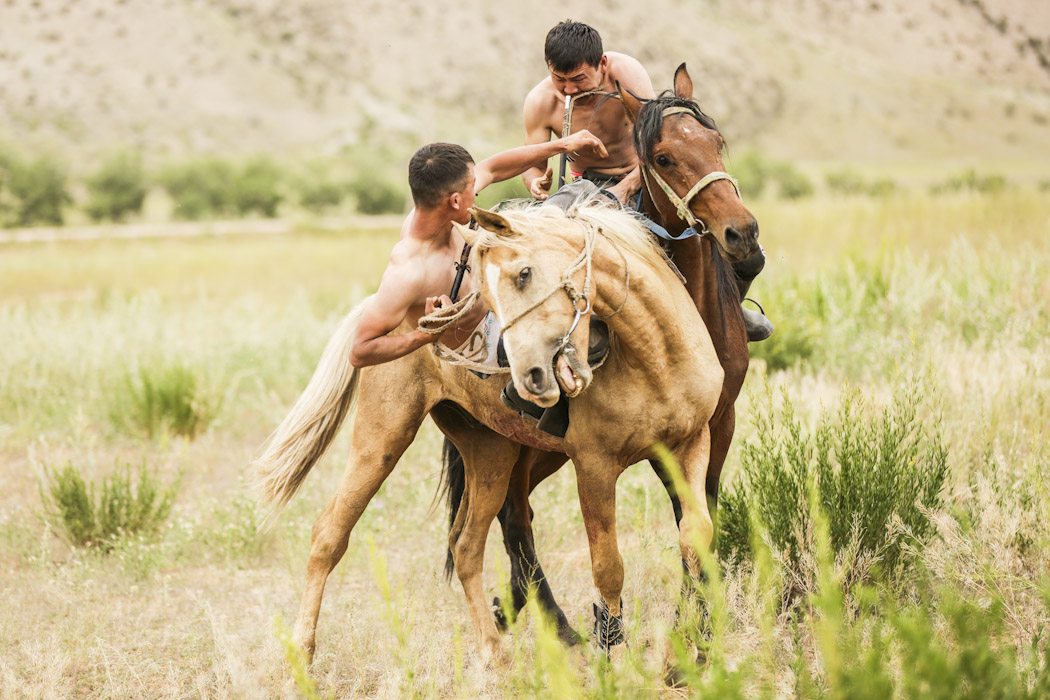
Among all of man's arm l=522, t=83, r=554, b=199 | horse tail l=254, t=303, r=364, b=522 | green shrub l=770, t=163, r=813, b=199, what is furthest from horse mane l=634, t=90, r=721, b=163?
green shrub l=770, t=163, r=813, b=199

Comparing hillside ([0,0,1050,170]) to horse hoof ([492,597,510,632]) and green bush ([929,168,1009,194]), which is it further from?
horse hoof ([492,597,510,632])

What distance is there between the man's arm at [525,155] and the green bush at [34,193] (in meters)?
33.8

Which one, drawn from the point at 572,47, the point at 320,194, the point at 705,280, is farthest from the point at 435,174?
the point at 320,194

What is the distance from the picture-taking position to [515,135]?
56.7 meters

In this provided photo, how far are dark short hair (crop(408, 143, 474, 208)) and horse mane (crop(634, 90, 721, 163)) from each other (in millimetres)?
724

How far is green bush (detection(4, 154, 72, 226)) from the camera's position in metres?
33.2

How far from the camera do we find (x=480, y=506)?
454 centimetres

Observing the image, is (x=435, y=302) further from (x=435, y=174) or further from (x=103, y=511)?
(x=103, y=511)

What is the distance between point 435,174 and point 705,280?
126cm

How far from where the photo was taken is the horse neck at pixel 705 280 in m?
3.81

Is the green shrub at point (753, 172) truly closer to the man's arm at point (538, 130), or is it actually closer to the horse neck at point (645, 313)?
the man's arm at point (538, 130)

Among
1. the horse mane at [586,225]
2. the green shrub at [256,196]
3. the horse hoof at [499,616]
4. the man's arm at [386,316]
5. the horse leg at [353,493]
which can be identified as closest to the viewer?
the horse mane at [586,225]

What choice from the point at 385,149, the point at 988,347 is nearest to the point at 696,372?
the point at 988,347

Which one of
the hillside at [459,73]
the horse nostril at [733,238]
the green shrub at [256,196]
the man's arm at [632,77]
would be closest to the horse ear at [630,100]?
the man's arm at [632,77]
